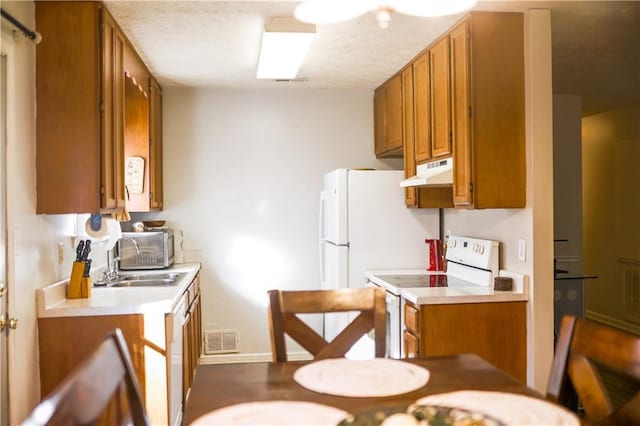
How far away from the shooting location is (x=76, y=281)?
112 inches

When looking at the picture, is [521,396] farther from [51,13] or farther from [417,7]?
[51,13]

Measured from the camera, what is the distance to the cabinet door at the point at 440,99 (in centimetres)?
313

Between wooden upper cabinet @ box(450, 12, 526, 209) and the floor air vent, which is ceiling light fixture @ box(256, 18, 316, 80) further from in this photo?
the floor air vent

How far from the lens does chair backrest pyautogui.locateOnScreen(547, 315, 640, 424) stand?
4.45 ft

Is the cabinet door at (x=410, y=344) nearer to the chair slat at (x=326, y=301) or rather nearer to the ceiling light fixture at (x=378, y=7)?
the chair slat at (x=326, y=301)

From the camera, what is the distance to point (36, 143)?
2602 mm

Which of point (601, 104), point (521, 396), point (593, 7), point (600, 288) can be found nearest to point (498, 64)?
point (593, 7)

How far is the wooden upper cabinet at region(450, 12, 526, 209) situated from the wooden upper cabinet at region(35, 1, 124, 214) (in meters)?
1.86

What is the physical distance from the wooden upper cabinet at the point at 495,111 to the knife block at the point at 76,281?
2.06m

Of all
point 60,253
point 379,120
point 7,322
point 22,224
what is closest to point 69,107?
point 22,224

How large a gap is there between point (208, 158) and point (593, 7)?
298 cm

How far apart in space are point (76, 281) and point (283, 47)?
1713 mm

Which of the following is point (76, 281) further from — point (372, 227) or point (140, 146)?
point (372, 227)

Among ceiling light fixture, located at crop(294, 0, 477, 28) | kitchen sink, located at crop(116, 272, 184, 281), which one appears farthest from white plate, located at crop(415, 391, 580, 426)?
kitchen sink, located at crop(116, 272, 184, 281)
